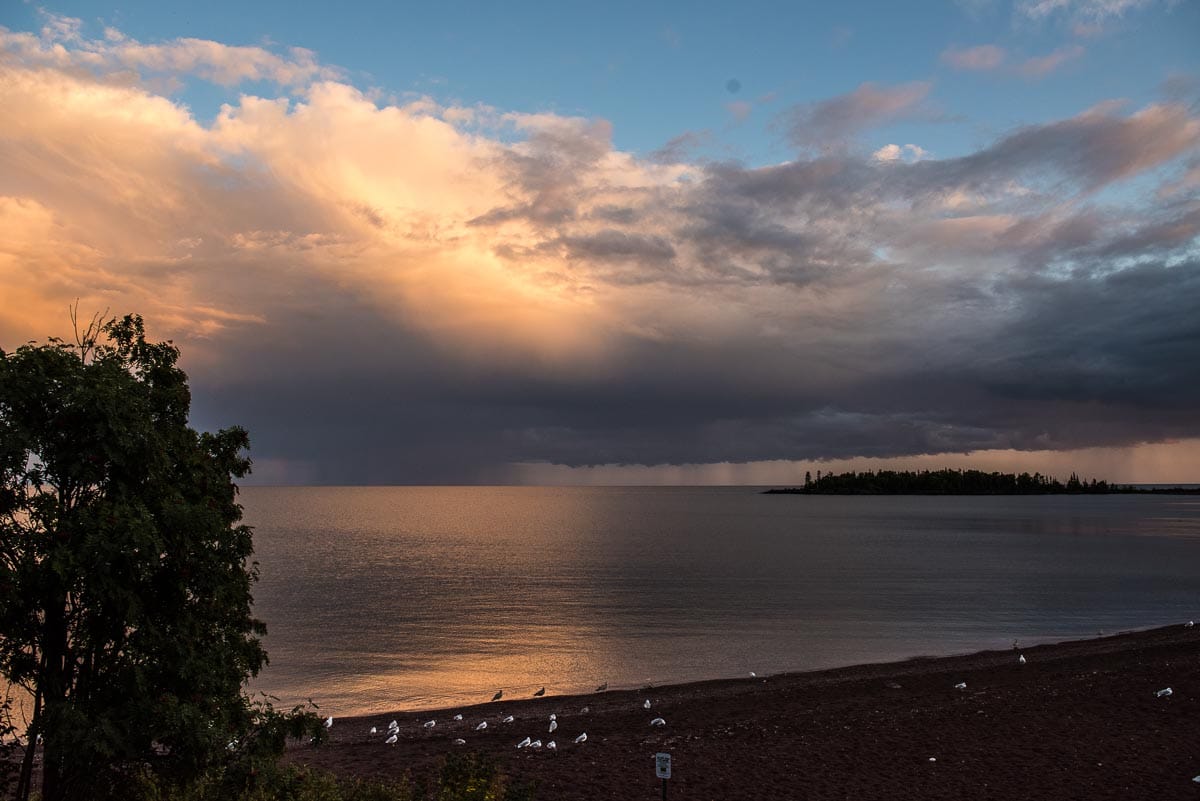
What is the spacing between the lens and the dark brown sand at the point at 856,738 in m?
17.5

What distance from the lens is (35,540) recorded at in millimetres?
10875

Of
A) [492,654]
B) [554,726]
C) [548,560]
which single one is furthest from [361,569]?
[554,726]

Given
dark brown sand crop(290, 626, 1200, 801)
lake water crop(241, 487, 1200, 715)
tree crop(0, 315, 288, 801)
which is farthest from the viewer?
lake water crop(241, 487, 1200, 715)

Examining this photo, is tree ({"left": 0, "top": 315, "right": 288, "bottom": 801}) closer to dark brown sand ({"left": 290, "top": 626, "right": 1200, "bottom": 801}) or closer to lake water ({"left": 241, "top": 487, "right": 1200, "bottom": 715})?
dark brown sand ({"left": 290, "top": 626, "right": 1200, "bottom": 801})

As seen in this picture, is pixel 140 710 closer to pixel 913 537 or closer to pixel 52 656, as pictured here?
pixel 52 656

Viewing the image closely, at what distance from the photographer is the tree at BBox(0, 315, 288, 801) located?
10.8 m

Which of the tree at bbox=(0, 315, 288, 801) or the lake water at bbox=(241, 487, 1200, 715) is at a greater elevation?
the tree at bbox=(0, 315, 288, 801)

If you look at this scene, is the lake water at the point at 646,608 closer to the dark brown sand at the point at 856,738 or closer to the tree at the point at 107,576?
the dark brown sand at the point at 856,738

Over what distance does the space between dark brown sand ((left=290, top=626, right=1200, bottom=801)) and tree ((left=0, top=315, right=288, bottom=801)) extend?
7317mm

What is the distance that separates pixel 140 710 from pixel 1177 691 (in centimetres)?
2742

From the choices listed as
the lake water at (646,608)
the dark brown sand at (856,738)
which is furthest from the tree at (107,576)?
the lake water at (646,608)

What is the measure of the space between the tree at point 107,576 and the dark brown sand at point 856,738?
24.0 ft

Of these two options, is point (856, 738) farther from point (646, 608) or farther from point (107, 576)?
point (646, 608)

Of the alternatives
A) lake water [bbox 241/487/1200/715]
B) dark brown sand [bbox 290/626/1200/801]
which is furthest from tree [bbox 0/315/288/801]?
lake water [bbox 241/487/1200/715]
